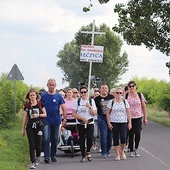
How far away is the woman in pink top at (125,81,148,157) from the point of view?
1493 cm

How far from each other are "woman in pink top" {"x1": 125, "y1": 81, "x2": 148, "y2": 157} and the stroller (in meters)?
1.42

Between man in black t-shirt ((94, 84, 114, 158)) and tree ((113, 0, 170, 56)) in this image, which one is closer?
man in black t-shirt ((94, 84, 114, 158))

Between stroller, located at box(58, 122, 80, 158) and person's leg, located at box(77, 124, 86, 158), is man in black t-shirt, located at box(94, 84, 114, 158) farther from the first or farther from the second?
person's leg, located at box(77, 124, 86, 158)

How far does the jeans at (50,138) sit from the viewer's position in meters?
13.8

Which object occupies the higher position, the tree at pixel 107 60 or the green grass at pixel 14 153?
the tree at pixel 107 60

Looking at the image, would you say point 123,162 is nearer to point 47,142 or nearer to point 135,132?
point 135,132

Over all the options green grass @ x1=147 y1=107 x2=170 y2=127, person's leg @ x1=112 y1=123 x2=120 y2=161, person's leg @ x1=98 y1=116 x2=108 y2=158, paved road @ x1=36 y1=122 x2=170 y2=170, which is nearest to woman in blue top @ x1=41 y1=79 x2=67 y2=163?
paved road @ x1=36 y1=122 x2=170 y2=170

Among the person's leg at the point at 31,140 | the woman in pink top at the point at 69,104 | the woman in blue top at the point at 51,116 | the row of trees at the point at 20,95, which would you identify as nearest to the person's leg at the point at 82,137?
the woman in blue top at the point at 51,116

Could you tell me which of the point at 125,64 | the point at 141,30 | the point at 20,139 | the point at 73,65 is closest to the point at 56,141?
the point at 20,139

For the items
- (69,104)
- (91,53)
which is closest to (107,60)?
(91,53)

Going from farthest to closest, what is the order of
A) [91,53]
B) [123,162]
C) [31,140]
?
1. [91,53]
2. [123,162]
3. [31,140]

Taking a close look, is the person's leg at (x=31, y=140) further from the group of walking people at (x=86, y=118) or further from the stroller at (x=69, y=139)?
the stroller at (x=69, y=139)

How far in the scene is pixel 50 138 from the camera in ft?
45.8

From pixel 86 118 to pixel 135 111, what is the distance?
160 cm
